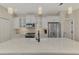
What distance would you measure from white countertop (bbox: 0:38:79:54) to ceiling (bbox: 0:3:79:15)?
0.37 metres

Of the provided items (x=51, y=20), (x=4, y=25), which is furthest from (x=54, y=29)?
(x=4, y=25)

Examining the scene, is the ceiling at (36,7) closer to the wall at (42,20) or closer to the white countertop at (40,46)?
the wall at (42,20)

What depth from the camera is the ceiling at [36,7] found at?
1436 millimetres

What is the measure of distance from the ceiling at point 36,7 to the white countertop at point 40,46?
1.21ft

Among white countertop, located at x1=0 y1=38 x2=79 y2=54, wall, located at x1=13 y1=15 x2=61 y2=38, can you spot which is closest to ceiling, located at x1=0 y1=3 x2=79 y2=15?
wall, located at x1=13 y1=15 x2=61 y2=38

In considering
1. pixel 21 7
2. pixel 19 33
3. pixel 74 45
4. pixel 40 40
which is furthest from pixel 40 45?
pixel 21 7

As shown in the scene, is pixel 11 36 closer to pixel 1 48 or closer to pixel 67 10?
pixel 1 48

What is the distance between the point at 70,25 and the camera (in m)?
1.49

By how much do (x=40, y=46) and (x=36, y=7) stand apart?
19.9 inches

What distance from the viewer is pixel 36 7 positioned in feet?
4.82

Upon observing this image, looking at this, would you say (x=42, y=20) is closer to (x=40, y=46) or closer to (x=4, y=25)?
(x=40, y=46)

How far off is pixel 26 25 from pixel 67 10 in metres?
0.56

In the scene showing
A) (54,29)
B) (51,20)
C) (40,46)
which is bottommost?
(40,46)

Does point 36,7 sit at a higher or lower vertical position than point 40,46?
higher
